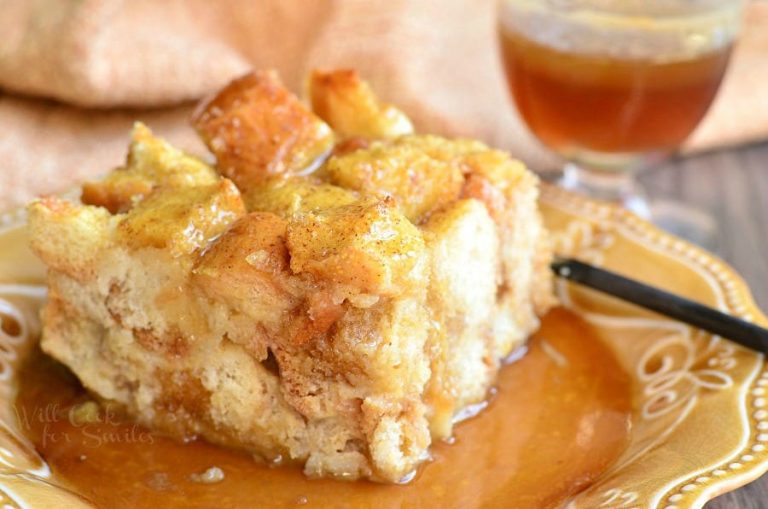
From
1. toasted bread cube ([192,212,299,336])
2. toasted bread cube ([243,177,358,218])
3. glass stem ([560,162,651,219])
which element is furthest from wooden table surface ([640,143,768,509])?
toasted bread cube ([192,212,299,336])

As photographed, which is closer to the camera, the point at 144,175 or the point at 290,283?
the point at 290,283

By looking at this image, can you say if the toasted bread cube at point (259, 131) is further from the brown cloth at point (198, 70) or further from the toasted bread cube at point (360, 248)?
the brown cloth at point (198, 70)

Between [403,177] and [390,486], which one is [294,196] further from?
[390,486]

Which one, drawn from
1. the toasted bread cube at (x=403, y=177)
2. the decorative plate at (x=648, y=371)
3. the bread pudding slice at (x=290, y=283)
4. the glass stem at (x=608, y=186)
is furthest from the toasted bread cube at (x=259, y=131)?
the glass stem at (x=608, y=186)

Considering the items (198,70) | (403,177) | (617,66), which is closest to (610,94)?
(617,66)

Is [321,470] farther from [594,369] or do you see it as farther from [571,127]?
[571,127]

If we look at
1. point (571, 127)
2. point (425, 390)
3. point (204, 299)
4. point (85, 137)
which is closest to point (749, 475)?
point (425, 390)
